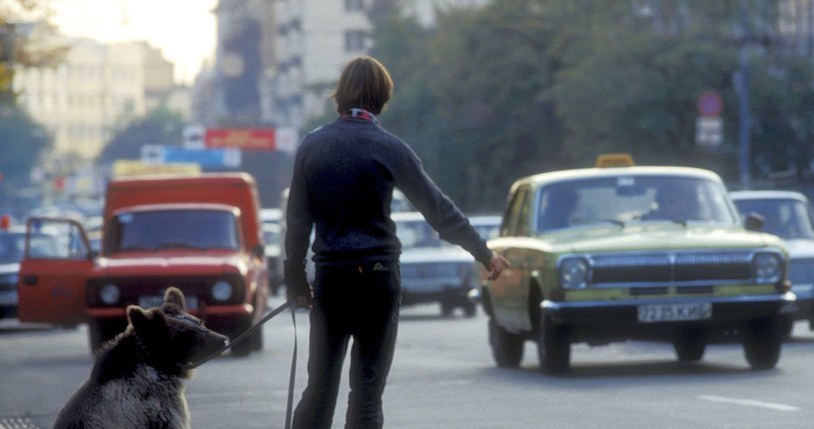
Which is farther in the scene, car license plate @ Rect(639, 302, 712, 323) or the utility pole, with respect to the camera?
the utility pole

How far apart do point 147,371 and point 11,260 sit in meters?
25.5

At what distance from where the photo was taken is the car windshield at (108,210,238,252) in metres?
22.9

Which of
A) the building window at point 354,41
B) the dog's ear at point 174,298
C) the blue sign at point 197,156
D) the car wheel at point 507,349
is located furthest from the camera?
the building window at point 354,41

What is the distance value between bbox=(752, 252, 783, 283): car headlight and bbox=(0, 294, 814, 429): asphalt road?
2.43 ft

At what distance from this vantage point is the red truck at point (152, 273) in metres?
21.5

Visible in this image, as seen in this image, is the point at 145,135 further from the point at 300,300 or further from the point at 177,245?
the point at 300,300

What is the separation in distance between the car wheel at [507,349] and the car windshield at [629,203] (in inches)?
53.4

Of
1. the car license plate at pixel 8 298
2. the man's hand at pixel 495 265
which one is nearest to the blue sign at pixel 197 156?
the car license plate at pixel 8 298

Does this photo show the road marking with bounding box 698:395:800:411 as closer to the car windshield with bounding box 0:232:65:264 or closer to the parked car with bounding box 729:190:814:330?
the parked car with bounding box 729:190:814:330

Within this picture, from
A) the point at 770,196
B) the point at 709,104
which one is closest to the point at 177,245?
the point at 770,196

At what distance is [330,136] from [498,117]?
Result: 55.3m

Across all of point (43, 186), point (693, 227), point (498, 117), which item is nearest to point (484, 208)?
point (498, 117)

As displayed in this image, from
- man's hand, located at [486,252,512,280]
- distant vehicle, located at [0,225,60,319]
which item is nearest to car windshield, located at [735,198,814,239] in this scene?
distant vehicle, located at [0,225,60,319]

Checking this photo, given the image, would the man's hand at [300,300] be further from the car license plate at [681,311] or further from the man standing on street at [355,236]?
the car license plate at [681,311]
